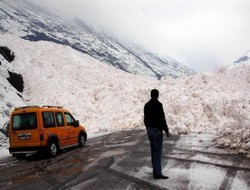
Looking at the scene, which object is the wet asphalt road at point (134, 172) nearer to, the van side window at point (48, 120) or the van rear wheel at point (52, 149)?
the van rear wheel at point (52, 149)

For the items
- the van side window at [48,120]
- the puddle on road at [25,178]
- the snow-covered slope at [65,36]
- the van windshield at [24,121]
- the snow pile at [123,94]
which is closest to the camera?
the puddle on road at [25,178]

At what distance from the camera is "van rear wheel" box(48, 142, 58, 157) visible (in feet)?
46.6

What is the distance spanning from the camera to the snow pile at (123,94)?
22.8 meters

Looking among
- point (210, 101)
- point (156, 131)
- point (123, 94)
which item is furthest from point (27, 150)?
point (123, 94)

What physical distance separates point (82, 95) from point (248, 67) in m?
16.7

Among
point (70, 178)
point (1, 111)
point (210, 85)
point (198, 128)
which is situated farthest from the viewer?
point (210, 85)

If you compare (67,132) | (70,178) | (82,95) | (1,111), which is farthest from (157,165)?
(82,95)

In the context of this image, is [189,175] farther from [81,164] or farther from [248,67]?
[248,67]

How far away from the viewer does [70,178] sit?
926cm

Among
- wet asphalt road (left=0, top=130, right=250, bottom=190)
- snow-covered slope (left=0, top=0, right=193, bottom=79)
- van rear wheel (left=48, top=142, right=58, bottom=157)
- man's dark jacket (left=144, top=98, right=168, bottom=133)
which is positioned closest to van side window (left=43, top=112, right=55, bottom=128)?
van rear wheel (left=48, top=142, right=58, bottom=157)

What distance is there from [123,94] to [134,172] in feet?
86.7

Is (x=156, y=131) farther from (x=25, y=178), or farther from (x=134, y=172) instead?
(x=25, y=178)

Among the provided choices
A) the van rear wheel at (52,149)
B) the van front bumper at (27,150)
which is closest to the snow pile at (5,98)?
the van front bumper at (27,150)

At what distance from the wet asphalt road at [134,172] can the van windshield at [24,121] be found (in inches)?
63.5
